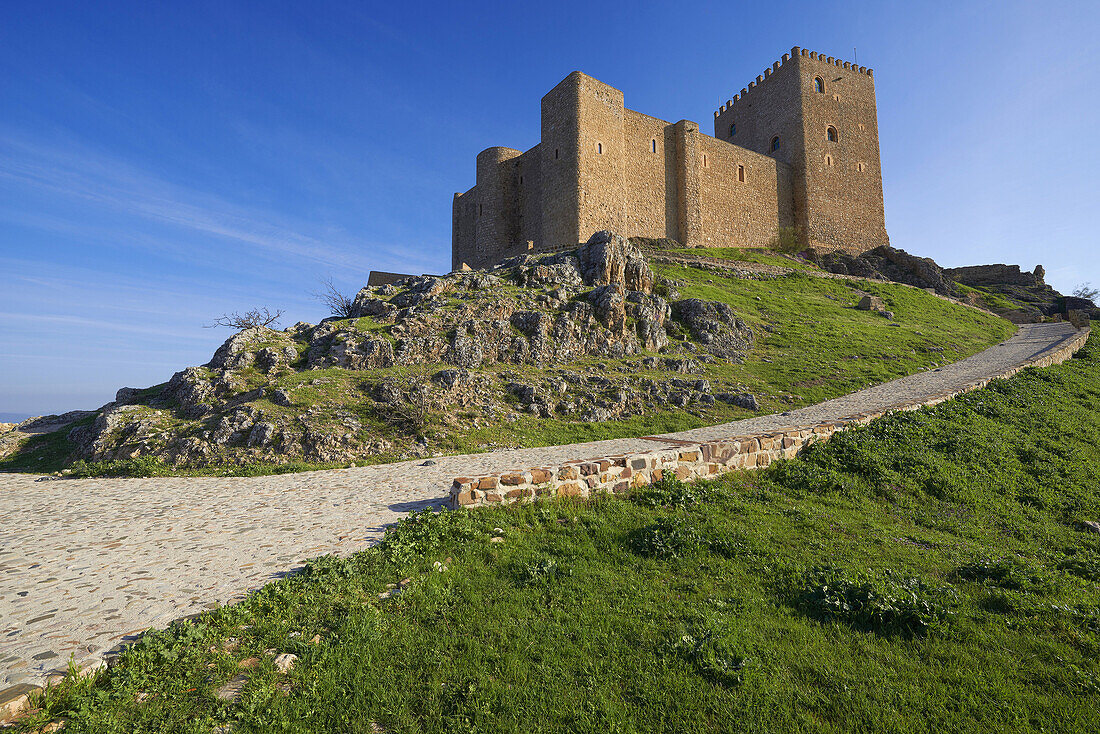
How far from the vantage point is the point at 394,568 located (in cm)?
600

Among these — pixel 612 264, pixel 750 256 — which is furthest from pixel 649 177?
pixel 612 264

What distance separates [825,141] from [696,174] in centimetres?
2106

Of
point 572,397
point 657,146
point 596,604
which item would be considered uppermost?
point 657,146

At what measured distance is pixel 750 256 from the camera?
45781 mm

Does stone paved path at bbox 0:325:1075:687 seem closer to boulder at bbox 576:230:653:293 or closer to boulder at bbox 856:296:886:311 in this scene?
boulder at bbox 576:230:653:293

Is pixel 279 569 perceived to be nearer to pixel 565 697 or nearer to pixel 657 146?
pixel 565 697

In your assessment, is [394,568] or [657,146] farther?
[657,146]

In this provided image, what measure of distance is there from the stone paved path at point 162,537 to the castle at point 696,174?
91.1 feet

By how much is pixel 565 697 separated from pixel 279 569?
4076 mm

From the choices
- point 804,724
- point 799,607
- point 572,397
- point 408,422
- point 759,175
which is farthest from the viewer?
point 759,175

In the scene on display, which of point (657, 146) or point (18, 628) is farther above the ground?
point (657, 146)

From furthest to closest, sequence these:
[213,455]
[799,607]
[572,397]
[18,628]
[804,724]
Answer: [572,397] < [213,455] < [799,607] < [18,628] < [804,724]

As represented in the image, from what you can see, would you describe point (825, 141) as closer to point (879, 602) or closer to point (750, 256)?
point (750, 256)

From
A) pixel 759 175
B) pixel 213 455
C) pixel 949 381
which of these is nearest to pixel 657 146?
pixel 759 175
